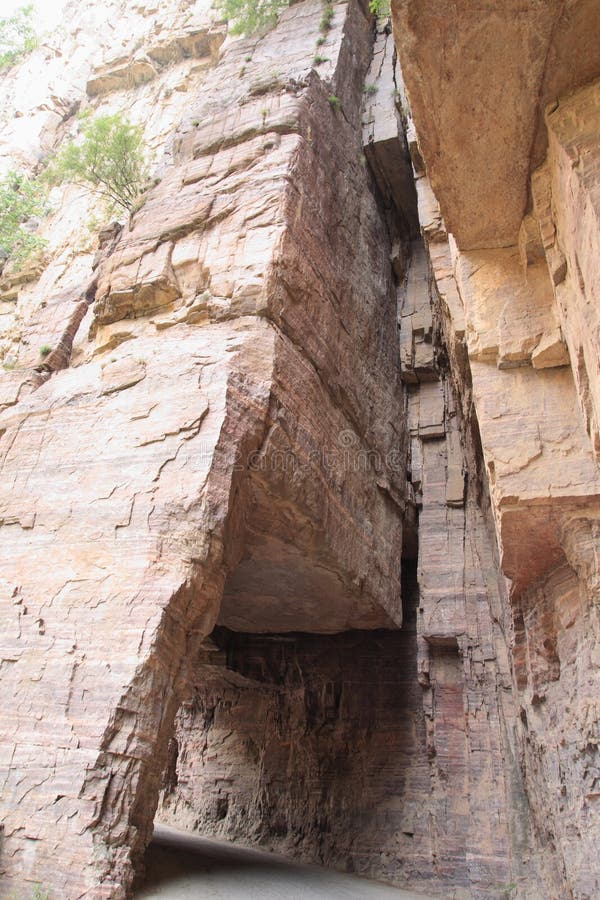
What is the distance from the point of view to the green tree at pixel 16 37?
2098cm

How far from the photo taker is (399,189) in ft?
47.4

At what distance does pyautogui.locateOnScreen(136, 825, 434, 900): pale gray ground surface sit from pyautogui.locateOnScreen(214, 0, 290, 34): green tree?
15.1 metres

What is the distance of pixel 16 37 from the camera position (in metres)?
21.4

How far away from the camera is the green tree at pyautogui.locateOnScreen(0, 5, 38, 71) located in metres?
21.0

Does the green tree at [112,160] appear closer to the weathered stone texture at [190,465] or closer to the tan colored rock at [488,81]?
the weathered stone texture at [190,465]

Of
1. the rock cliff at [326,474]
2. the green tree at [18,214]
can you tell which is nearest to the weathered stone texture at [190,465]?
the rock cliff at [326,474]

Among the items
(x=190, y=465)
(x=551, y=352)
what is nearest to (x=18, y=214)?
(x=190, y=465)

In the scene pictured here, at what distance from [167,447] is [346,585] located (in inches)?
133

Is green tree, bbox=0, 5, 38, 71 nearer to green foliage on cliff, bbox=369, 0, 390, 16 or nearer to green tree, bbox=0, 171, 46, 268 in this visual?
green tree, bbox=0, 171, 46, 268

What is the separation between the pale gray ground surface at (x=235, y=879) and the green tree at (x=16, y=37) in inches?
904

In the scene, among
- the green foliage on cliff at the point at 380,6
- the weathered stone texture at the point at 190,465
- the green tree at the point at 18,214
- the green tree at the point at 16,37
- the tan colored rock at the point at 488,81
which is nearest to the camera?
the tan colored rock at the point at 488,81

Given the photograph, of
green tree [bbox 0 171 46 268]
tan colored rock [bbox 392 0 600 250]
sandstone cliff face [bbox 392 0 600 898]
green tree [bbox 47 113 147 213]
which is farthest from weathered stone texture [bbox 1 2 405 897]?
green tree [bbox 0 171 46 268]

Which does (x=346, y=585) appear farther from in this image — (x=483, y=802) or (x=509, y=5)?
(x=509, y=5)

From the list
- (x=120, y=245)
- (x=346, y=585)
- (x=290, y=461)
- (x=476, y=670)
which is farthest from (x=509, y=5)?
(x=476, y=670)
